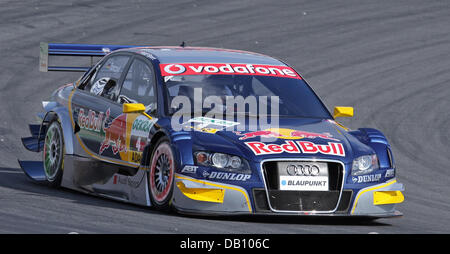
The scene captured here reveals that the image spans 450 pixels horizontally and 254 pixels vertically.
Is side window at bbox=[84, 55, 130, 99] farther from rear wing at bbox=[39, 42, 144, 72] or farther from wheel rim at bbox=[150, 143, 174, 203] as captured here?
Answer: wheel rim at bbox=[150, 143, 174, 203]

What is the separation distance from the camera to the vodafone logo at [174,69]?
29.5 ft

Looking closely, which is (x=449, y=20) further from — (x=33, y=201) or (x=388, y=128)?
(x=33, y=201)

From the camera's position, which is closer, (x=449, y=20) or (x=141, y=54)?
(x=141, y=54)

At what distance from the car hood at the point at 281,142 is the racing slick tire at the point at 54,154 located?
2269 mm

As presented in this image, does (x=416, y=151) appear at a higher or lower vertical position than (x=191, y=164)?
lower

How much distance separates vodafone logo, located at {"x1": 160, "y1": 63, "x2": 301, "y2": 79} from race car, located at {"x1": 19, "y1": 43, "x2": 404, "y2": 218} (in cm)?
1

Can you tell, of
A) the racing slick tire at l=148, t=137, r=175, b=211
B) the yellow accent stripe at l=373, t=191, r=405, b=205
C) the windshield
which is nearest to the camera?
the racing slick tire at l=148, t=137, r=175, b=211

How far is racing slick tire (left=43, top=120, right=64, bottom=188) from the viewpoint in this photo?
32.4ft

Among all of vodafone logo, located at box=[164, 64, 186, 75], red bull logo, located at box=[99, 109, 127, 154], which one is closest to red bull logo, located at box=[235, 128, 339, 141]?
vodafone logo, located at box=[164, 64, 186, 75]

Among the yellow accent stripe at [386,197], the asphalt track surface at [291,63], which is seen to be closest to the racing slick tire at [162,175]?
the asphalt track surface at [291,63]

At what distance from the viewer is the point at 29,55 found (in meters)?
19.4
